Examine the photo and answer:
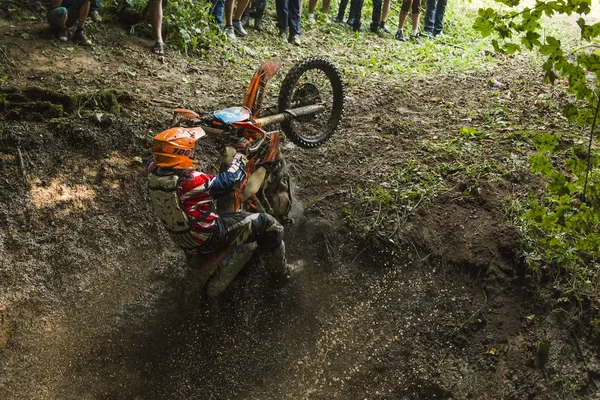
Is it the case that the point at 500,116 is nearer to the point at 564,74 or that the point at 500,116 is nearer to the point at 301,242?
the point at 301,242

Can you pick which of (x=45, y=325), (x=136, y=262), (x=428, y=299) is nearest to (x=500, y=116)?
(x=428, y=299)

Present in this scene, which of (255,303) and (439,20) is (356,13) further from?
(255,303)

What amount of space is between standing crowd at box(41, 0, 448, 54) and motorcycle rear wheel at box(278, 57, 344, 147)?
3520mm

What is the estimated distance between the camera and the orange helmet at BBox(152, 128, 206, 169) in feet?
14.0

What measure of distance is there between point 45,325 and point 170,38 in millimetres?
5780

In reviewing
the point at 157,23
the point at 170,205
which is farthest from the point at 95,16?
the point at 170,205

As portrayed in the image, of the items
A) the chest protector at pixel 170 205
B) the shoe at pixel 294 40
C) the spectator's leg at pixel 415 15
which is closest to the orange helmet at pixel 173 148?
the chest protector at pixel 170 205

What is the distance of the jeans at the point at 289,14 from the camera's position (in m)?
10.5

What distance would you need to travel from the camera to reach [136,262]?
5.50 meters

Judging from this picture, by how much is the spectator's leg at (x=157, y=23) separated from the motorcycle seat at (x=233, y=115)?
4200 mm

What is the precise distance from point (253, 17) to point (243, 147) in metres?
7.14

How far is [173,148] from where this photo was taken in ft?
14.0

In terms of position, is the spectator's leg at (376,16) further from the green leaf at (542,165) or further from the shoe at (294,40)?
the green leaf at (542,165)

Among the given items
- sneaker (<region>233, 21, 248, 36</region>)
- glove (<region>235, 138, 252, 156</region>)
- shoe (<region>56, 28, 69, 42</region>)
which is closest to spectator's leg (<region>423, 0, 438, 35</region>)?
sneaker (<region>233, 21, 248, 36</region>)
